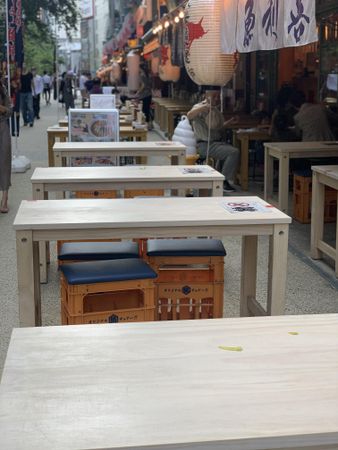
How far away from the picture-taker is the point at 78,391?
5.83 feet

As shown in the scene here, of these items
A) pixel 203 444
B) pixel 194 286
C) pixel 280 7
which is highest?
pixel 280 7

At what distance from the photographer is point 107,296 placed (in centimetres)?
396

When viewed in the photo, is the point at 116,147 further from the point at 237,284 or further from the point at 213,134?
the point at 237,284

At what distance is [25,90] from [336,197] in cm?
1366

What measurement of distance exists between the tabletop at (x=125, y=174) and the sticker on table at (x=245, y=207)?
1206 millimetres

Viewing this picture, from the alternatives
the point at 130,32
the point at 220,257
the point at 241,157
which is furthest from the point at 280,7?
the point at 130,32

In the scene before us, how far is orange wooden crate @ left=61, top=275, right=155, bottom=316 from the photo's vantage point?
146 inches

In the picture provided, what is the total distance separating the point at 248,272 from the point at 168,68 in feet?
38.4

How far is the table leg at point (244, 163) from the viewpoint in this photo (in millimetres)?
9953

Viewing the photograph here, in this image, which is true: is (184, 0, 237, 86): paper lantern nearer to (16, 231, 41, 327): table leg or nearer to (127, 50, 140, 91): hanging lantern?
(16, 231, 41, 327): table leg

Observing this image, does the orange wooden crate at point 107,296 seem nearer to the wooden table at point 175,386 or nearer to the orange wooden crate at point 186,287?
the orange wooden crate at point 186,287

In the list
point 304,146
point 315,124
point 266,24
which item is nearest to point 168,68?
point 315,124

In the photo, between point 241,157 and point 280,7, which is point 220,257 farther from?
point 241,157

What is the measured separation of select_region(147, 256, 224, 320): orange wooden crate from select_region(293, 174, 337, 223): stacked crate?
3.61m
